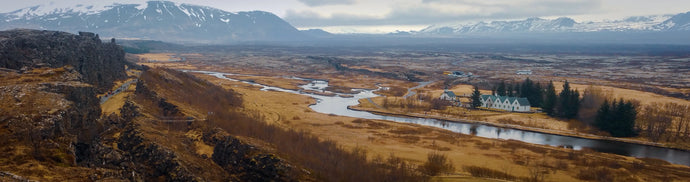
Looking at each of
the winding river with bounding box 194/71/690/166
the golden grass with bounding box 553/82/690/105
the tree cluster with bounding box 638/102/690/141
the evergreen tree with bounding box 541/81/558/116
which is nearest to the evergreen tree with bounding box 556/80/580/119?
the evergreen tree with bounding box 541/81/558/116

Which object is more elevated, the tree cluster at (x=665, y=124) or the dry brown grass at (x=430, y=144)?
the tree cluster at (x=665, y=124)

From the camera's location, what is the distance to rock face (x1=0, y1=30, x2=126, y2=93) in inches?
1479

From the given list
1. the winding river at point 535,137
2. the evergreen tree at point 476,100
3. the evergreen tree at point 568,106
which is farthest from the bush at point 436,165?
the evergreen tree at point 476,100

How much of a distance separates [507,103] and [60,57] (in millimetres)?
74646

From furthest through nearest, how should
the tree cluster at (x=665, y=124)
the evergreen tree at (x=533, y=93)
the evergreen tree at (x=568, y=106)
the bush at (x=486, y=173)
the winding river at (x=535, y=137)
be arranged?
the evergreen tree at (x=533, y=93) < the evergreen tree at (x=568, y=106) < the tree cluster at (x=665, y=124) < the winding river at (x=535, y=137) < the bush at (x=486, y=173)

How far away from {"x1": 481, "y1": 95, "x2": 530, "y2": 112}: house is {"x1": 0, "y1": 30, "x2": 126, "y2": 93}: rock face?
67.4 metres

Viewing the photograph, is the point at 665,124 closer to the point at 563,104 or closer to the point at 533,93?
the point at 563,104

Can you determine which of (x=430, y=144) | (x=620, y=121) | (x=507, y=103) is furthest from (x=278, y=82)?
(x=620, y=121)

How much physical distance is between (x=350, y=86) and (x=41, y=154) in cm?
11432

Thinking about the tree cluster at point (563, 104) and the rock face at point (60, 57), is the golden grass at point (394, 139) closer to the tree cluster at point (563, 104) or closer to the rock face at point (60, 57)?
the rock face at point (60, 57)

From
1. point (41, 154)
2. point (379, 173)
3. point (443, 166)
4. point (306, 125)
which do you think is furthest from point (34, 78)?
point (306, 125)

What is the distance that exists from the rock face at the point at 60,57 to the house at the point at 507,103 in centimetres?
6737

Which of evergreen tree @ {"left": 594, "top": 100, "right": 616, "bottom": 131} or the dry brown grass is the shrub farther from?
evergreen tree @ {"left": 594, "top": 100, "right": 616, "bottom": 131}

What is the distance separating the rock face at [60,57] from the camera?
123 feet
